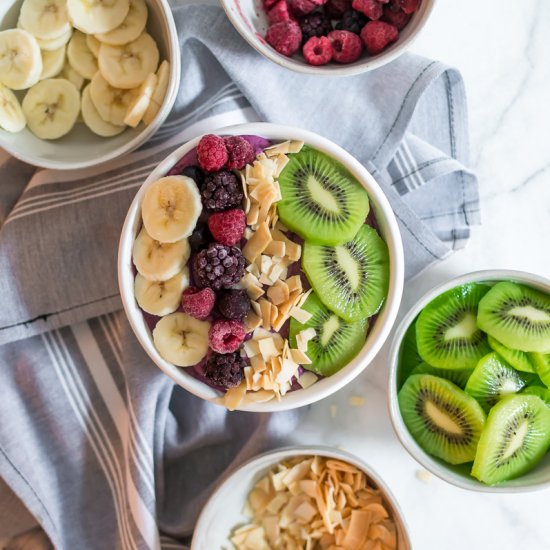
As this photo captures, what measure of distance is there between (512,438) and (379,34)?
74 cm

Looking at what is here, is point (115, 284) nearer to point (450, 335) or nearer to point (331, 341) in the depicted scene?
point (331, 341)

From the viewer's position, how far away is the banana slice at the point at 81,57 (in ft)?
4.34

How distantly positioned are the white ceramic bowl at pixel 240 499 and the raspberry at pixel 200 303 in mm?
355

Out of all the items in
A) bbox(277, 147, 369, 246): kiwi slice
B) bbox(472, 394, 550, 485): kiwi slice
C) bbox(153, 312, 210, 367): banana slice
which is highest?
bbox(277, 147, 369, 246): kiwi slice

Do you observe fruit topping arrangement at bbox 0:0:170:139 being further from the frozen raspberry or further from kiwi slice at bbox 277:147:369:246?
the frozen raspberry

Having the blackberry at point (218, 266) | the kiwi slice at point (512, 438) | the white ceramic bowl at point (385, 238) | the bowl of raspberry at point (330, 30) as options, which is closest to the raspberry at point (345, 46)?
the bowl of raspberry at point (330, 30)

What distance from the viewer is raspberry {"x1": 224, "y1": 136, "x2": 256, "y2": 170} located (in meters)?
1.08

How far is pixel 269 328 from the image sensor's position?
1.13m

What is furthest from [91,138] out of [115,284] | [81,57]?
[115,284]

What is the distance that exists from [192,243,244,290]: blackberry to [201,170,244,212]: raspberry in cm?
6

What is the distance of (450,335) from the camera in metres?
1.28

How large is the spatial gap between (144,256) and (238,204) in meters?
0.17

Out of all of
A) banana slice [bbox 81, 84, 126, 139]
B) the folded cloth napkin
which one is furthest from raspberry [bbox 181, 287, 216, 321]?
banana slice [bbox 81, 84, 126, 139]

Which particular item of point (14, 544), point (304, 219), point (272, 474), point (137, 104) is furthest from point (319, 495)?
point (137, 104)
